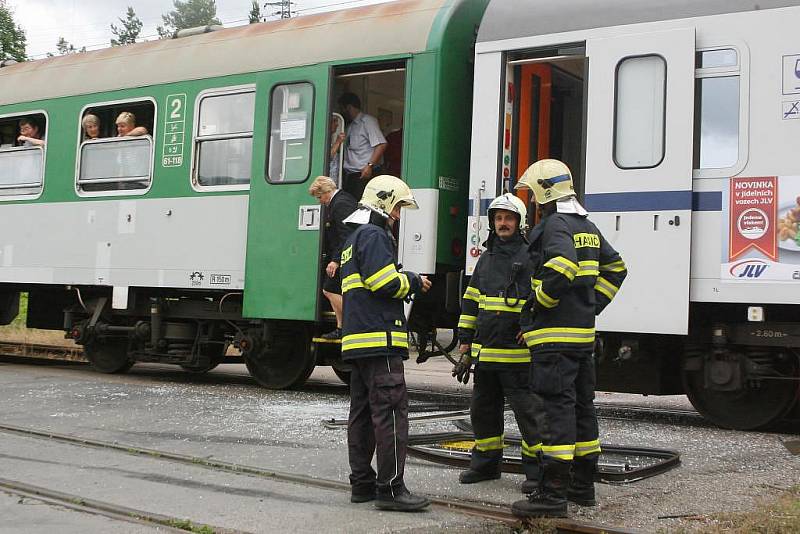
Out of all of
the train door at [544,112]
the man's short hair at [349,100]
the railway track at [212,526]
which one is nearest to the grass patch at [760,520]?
the railway track at [212,526]

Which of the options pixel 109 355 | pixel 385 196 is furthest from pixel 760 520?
pixel 109 355

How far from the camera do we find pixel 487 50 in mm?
8891

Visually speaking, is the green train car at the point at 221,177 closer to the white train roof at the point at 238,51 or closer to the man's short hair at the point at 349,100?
the white train roof at the point at 238,51

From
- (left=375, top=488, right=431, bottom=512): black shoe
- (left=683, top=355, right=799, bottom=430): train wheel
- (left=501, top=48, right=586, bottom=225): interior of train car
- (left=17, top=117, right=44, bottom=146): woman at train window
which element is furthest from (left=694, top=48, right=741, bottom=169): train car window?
(left=17, top=117, right=44, bottom=146): woman at train window

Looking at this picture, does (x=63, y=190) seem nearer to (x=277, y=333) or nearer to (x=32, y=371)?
(x=32, y=371)

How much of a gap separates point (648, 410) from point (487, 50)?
12.9 feet

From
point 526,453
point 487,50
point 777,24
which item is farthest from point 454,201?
point 526,453

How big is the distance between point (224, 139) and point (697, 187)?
5.13 meters

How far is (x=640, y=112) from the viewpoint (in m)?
8.09

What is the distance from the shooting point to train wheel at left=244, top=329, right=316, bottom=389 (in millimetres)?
10523

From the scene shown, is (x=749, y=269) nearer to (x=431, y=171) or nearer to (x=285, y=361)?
(x=431, y=171)

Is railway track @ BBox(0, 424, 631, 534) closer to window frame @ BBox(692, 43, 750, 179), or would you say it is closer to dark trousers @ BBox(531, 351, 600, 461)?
dark trousers @ BBox(531, 351, 600, 461)

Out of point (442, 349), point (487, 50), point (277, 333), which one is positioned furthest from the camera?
point (277, 333)

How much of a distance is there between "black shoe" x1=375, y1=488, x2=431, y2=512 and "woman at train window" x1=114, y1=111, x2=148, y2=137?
7.25 meters
